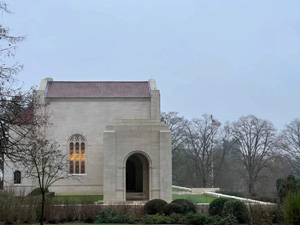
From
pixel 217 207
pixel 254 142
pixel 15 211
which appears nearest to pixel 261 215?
pixel 217 207

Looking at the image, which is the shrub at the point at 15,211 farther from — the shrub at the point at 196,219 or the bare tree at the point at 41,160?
the shrub at the point at 196,219

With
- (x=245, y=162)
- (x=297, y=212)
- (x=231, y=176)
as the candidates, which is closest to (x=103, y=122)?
(x=245, y=162)

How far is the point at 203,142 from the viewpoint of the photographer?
58.1 metres

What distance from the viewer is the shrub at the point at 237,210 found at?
19.4 metres

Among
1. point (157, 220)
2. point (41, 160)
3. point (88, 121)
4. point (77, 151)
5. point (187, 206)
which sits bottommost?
point (157, 220)

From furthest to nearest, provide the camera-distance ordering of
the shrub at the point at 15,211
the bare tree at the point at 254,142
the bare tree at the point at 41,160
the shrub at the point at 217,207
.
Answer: the bare tree at the point at 254,142, the shrub at the point at 217,207, the shrub at the point at 15,211, the bare tree at the point at 41,160

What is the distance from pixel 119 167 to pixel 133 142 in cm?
210

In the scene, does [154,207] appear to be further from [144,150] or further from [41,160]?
[144,150]

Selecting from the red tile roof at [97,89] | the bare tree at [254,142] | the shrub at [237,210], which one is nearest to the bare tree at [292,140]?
the bare tree at [254,142]

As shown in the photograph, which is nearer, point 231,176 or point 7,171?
point 7,171

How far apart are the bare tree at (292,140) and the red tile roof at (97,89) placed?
830 inches

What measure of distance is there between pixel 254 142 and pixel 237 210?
33.7 m

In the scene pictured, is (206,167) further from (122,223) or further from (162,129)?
(122,223)

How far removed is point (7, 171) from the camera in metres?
40.2
